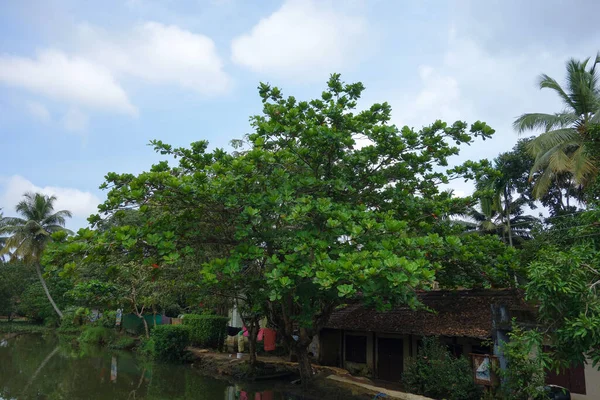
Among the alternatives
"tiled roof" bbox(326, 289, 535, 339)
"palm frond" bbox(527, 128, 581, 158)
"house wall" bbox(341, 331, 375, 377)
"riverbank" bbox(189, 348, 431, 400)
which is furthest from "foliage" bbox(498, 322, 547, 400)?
"palm frond" bbox(527, 128, 581, 158)

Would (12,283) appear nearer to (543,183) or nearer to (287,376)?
(287,376)

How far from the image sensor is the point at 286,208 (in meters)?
8.89

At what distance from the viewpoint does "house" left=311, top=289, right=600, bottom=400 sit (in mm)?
11617

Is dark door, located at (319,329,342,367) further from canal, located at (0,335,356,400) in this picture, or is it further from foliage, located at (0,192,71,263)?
foliage, located at (0,192,71,263)

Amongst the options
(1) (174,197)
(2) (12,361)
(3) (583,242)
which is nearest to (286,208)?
(1) (174,197)

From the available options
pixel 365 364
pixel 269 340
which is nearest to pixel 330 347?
pixel 365 364

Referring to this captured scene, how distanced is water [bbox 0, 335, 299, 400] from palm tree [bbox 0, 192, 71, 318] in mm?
8525

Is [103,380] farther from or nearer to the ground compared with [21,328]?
nearer to the ground

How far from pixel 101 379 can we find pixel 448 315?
1245 cm

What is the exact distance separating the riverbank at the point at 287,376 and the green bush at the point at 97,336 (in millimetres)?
8272

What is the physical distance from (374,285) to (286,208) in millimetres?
2480

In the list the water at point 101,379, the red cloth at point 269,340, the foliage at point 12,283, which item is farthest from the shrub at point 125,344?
the foliage at point 12,283

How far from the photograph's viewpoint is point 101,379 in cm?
1622

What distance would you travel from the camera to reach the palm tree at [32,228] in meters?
30.0
